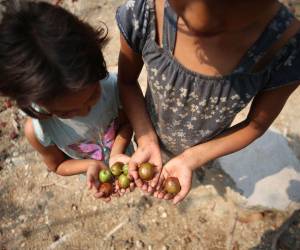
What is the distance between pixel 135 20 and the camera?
1553 millimetres

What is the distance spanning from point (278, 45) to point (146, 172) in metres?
0.88

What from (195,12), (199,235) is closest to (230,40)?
(195,12)

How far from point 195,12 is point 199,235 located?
223 centimetres

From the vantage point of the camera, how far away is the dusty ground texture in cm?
285

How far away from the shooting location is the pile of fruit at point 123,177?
6.11 feet

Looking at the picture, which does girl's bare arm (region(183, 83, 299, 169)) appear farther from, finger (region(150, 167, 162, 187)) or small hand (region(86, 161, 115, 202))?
small hand (region(86, 161, 115, 202))

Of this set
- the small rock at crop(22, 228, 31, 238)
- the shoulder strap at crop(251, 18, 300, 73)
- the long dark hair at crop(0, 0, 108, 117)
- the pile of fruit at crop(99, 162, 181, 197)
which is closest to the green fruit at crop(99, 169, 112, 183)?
the pile of fruit at crop(99, 162, 181, 197)

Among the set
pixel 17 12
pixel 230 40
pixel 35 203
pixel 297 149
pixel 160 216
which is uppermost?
pixel 230 40

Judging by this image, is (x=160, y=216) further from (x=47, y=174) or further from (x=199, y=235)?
(x=47, y=174)

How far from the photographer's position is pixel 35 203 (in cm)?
308

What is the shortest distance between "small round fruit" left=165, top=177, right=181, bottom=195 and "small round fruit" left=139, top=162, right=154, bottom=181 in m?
0.09

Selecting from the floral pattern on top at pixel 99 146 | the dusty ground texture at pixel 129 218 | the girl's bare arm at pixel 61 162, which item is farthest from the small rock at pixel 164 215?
the girl's bare arm at pixel 61 162

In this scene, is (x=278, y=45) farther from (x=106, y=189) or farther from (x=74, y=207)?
(x=74, y=207)

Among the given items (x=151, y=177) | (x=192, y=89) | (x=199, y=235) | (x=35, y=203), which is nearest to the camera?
(x=192, y=89)
